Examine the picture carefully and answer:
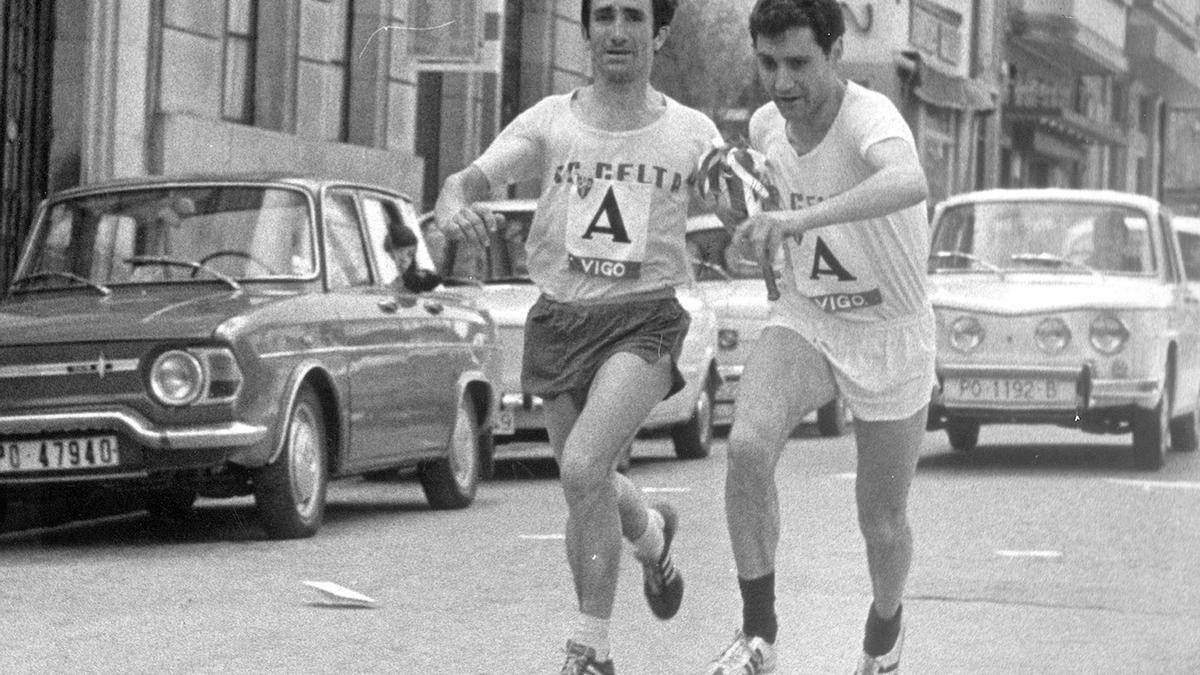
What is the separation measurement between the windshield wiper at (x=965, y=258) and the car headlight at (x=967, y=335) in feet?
2.55

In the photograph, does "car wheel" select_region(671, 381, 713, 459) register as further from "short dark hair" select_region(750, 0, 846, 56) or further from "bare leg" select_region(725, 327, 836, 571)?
"short dark hair" select_region(750, 0, 846, 56)

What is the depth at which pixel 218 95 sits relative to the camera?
2228 cm

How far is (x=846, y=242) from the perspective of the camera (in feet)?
22.2

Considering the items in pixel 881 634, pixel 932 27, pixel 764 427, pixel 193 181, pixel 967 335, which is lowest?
pixel 881 634

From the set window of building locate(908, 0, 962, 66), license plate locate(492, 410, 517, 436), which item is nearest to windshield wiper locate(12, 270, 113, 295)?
license plate locate(492, 410, 517, 436)

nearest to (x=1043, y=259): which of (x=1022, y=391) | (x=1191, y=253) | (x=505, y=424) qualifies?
(x=1022, y=391)

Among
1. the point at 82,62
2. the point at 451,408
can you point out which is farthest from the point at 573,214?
the point at 82,62

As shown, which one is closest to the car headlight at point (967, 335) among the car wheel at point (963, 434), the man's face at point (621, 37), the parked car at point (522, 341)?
the parked car at point (522, 341)

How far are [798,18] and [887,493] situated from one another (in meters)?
1.19

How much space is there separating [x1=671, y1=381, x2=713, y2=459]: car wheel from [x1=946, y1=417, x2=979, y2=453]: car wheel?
1581 mm

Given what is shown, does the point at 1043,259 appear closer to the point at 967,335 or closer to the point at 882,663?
the point at 967,335

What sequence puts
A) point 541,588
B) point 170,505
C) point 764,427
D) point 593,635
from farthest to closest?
1. point 170,505
2. point 541,588
3. point 593,635
4. point 764,427

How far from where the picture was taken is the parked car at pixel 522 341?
15680mm

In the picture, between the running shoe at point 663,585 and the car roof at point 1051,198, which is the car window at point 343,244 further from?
the car roof at point 1051,198
